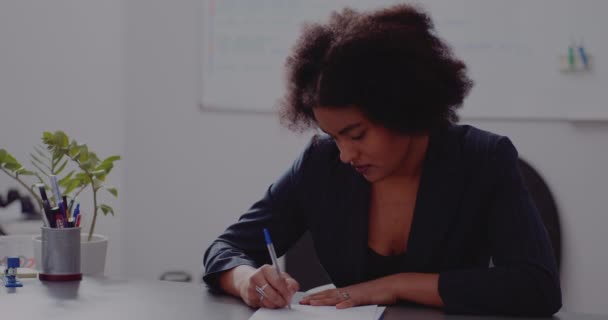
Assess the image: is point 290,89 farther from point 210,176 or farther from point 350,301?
point 210,176

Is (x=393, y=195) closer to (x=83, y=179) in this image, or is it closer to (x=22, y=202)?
(x=83, y=179)

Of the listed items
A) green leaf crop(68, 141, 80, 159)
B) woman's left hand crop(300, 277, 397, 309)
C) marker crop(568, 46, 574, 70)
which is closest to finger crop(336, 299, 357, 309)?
woman's left hand crop(300, 277, 397, 309)

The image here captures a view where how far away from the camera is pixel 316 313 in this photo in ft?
4.12

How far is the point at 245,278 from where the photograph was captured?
1357 mm

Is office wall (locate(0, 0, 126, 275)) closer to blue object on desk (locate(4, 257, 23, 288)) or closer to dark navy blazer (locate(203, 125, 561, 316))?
blue object on desk (locate(4, 257, 23, 288))

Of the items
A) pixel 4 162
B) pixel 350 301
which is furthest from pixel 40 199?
pixel 350 301

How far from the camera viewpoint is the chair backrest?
241 centimetres

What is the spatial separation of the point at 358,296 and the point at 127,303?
1.26 feet

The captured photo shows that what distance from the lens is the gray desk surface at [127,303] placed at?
1223 mm

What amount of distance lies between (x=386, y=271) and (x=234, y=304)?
34cm

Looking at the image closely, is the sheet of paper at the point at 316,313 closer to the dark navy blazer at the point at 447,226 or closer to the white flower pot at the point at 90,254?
the dark navy blazer at the point at 447,226

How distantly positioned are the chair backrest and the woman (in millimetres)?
766

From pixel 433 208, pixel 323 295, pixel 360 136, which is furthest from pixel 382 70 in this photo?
pixel 323 295

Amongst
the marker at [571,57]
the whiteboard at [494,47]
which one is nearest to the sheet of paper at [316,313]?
the whiteboard at [494,47]
